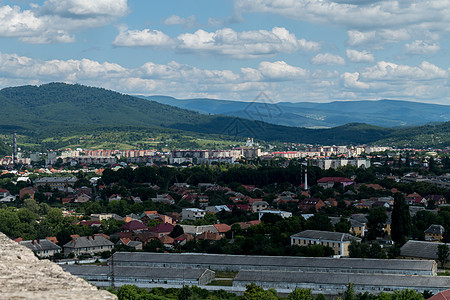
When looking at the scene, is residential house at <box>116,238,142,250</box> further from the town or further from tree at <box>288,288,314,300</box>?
tree at <box>288,288,314,300</box>

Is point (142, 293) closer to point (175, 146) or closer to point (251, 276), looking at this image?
point (251, 276)

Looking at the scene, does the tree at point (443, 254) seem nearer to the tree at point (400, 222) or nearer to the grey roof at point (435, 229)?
the tree at point (400, 222)

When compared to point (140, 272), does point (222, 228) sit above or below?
above

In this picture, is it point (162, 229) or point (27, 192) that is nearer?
point (162, 229)

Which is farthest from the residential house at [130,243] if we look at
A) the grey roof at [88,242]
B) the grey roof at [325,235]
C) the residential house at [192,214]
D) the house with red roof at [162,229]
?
the residential house at [192,214]

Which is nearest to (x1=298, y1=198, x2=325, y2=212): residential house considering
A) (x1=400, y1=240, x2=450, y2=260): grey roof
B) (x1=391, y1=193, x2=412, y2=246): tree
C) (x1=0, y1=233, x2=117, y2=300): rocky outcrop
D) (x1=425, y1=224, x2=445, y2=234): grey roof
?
(x1=425, y1=224, x2=445, y2=234): grey roof

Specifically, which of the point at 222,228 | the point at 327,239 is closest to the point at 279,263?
the point at 327,239

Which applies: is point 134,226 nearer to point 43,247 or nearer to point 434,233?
point 43,247
